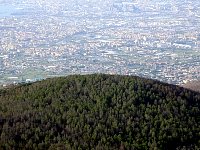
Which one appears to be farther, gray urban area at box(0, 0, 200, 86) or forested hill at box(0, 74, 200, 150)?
gray urban area at box(0, 0, 200, 86)

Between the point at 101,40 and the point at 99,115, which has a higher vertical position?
the point at 99,115

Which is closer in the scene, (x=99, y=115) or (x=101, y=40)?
(x=99, y=115)

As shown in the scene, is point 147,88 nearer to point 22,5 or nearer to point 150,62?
point 150,62

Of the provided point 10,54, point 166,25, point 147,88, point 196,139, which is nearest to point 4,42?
point 10,54

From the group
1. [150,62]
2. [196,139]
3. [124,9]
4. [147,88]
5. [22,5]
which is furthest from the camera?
[22,5]

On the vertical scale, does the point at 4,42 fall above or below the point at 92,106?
below
